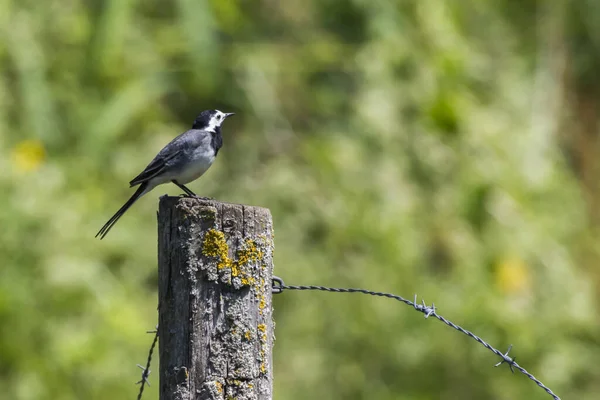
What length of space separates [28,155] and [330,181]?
322 cm

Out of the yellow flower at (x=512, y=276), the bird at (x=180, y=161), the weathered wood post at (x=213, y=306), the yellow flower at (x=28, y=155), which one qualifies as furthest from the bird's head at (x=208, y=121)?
the yellow flower at (x=512, y=276)

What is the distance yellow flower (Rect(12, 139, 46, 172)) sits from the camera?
852 cm

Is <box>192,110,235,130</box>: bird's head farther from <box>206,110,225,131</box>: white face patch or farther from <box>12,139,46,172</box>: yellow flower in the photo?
<box>12,139,46,172</box>: yellow flower

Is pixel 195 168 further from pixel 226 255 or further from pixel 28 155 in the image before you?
pixel 28 155

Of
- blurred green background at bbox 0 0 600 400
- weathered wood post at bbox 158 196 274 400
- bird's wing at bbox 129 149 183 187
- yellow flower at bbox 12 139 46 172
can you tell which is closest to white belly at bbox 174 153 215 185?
bird's wing at bbox 129 149 183 187

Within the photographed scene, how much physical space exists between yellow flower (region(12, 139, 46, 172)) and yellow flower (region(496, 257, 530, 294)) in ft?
15.4

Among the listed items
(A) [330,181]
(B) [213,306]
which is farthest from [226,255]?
(A) [330,181]

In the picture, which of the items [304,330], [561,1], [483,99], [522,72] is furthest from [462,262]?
[561,1]

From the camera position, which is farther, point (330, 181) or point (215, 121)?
point (330, 181)

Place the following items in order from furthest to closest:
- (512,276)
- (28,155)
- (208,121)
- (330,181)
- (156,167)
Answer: (330,181) → (512,276) → (28,155) → (208,121) → (156,167)

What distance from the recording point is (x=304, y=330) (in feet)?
30.2

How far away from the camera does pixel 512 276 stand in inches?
367

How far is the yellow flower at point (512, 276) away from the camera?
920 cm

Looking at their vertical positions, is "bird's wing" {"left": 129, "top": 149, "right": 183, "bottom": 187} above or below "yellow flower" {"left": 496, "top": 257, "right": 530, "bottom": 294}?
below
